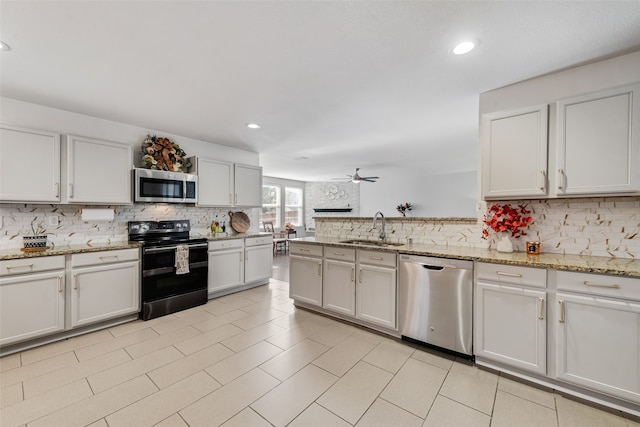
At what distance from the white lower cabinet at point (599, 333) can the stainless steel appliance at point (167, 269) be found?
3775 mm

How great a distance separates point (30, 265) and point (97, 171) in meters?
1.12

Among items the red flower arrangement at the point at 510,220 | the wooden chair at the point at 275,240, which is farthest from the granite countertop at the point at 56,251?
the wooden chair at the point at 275,240

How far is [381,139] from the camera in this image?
4273 mm

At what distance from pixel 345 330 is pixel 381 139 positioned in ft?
9.43

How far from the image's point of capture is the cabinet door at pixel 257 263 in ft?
14.3

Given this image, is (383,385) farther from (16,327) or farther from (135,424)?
(16,327)

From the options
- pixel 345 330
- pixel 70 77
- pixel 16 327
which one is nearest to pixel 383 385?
pixel 345 330

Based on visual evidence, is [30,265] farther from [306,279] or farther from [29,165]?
[306,279]

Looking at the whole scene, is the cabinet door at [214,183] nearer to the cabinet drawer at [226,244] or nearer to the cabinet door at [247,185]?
the cabinet door at [247,185]

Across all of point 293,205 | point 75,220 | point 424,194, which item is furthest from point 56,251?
point 424,194

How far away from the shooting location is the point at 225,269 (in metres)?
4.05

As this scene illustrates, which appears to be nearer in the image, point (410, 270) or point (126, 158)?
point (410, 270)

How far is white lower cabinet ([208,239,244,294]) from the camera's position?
154 inches

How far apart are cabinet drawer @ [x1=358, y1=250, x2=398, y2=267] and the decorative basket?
3267mm
